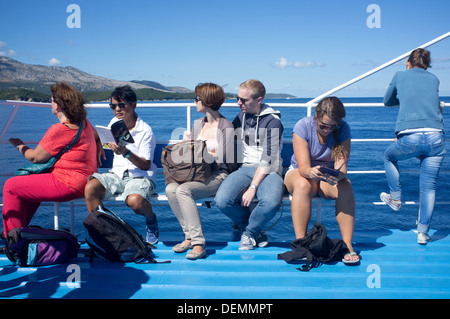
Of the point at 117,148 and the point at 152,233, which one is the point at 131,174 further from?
the point at 152,233

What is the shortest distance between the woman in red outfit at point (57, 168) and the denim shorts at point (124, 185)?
0.16 meters

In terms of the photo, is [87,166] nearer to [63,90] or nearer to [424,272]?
[63,90]

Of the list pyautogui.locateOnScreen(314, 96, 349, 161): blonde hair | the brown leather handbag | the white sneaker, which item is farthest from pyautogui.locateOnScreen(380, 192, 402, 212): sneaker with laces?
the brown leather handbag

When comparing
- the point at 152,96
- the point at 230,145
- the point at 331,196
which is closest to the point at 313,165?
the point at 331,196

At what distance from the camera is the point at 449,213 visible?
12609 millimetres

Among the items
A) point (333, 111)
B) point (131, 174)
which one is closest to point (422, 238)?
point (333, 111)

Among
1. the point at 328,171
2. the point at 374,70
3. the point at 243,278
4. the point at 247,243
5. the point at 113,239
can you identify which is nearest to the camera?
the point at 243,278

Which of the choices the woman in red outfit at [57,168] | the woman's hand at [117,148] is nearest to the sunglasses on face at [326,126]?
the woman's hand at [117,148]

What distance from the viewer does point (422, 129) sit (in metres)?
3.04

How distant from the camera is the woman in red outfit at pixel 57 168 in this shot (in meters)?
2.86

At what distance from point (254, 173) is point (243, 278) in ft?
2.83

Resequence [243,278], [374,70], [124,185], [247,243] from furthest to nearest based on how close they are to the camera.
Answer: [374,70]
[124,185]
[247,243]
[243,278]

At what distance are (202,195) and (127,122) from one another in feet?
3.00
